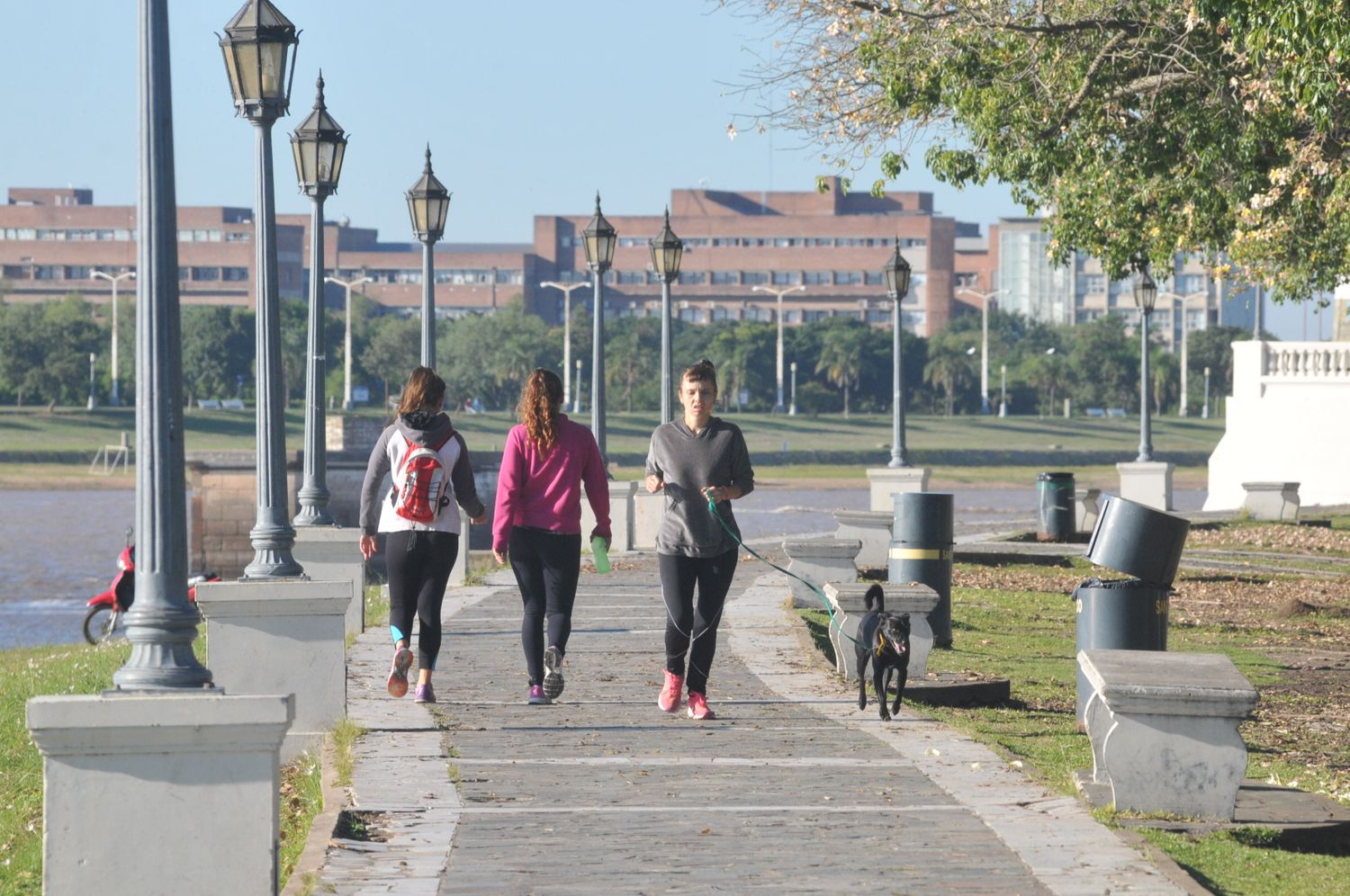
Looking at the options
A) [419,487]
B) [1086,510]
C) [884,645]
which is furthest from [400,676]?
[1086,510]

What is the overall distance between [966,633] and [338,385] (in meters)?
125

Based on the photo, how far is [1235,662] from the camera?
15.2 m

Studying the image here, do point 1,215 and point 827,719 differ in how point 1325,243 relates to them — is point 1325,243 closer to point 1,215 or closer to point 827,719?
point 827,719

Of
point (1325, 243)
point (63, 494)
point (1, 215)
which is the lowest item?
point (63, 494)

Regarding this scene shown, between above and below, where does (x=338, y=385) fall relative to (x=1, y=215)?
below

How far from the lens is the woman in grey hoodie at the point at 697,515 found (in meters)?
10.0

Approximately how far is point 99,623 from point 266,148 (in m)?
18.4

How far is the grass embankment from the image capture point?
24.6 ft

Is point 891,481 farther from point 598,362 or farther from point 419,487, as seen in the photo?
point 419,487

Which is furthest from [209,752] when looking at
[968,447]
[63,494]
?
[968,447]

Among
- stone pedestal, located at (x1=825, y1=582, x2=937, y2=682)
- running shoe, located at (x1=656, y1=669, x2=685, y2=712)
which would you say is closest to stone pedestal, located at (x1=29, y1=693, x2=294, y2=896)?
running shoe, located at (x1=656, y1=669, x2=685, y2=712)

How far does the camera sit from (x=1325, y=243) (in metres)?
20.3

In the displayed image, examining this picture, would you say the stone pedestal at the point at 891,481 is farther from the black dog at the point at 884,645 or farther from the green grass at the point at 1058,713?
the black dog at the point at 884,645

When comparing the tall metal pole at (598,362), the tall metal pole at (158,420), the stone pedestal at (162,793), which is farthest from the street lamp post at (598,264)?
the stone pedestal at (162,793)
